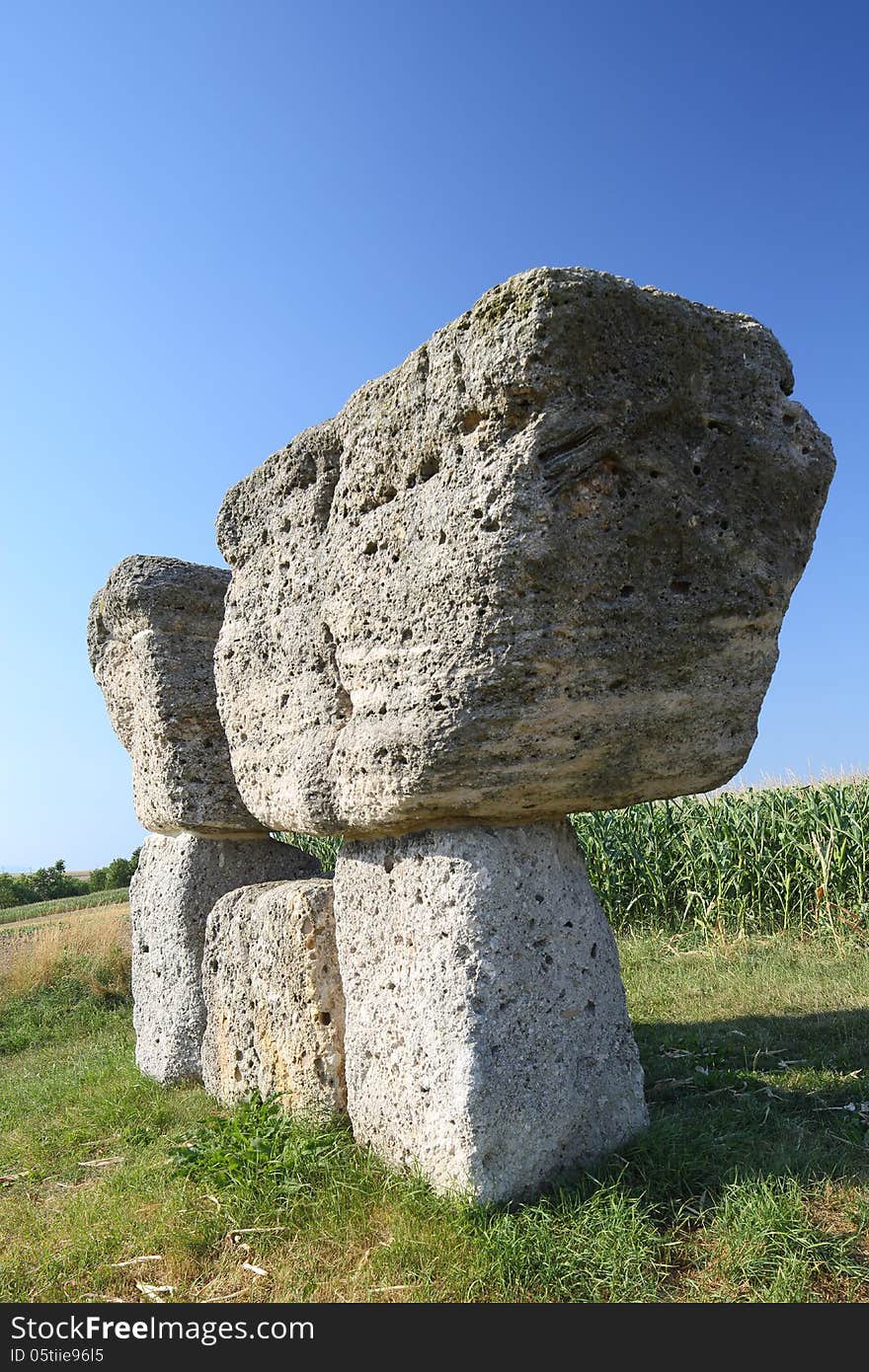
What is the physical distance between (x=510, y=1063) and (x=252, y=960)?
1676 mm

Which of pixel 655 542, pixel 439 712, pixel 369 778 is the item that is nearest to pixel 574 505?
pixel 655 542

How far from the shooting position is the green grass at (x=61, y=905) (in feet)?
65.1

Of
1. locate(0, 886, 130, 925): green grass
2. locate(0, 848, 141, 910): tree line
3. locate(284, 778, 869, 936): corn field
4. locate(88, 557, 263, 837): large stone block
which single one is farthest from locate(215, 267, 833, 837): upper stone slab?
locate(0, 848, 141, 910): tree line

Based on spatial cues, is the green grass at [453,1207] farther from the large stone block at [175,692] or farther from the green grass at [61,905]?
the green grass at [61,905]

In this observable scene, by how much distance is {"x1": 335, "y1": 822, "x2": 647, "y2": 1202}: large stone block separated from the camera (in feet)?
11.1

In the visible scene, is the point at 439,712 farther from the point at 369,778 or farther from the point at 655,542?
the point at 655,542

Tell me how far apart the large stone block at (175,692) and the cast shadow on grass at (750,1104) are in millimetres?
2811

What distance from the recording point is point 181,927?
5.63 meters

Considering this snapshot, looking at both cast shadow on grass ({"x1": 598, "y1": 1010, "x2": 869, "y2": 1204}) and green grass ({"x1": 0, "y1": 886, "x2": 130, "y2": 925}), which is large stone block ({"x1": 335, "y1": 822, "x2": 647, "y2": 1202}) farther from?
green grass ({"x1": 0, "y1": 886, "x2": 130, "y2": 925})

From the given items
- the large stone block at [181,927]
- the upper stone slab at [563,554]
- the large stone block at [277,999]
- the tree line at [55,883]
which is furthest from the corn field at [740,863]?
the tree line at [55,883]

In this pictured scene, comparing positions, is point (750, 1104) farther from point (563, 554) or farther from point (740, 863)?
point (740, 863)

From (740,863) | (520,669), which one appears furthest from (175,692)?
(740,863)

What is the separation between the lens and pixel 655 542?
3.38m

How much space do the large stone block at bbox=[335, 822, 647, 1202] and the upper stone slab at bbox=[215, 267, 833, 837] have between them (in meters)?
0.22
